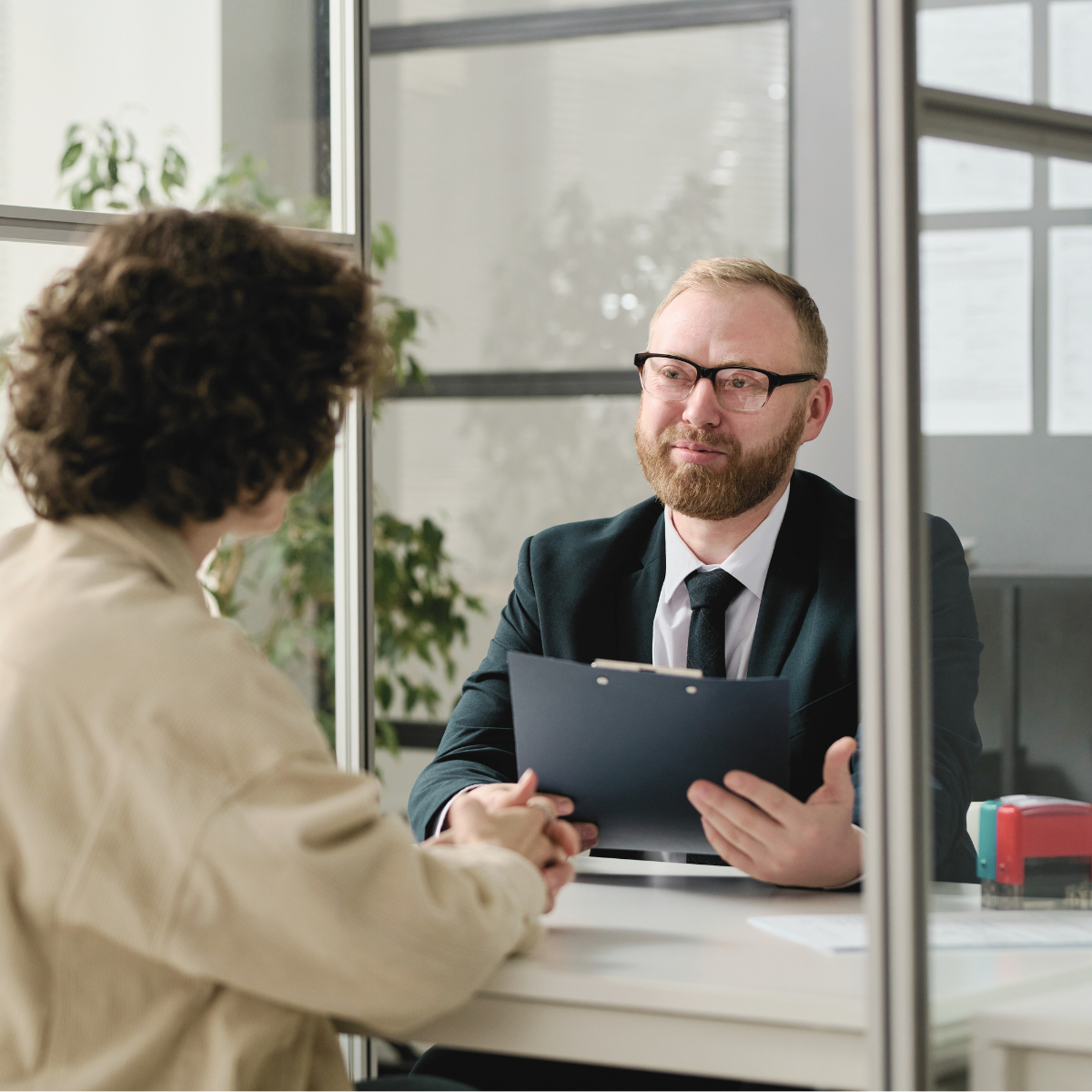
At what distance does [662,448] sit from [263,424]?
3.02 ft

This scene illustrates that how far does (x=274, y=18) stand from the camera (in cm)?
256

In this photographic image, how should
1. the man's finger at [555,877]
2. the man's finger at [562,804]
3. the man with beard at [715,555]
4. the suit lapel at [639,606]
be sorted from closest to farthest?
the man's finger at [555,877]
the man's finger at [562,804]
the man with beard at [715,555]
the suit lapel at [639,606]

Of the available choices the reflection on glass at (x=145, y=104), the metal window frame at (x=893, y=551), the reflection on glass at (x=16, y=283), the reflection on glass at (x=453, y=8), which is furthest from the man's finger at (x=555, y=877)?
the reflection on glass at (x=453, y=8)

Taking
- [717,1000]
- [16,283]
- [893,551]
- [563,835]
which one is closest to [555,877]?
[563,835]

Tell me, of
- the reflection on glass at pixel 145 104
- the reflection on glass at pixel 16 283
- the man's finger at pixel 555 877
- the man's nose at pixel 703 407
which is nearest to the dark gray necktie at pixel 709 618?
the man's nose at pixel 703 407

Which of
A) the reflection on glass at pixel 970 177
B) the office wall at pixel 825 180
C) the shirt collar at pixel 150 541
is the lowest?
the shirt collar at pixel 150 541

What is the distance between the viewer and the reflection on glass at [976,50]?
3.37 ft

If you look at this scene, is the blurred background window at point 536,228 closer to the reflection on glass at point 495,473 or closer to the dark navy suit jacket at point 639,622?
the reflection on glass at point 495,473

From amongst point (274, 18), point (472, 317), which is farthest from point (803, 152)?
point (274, 18)

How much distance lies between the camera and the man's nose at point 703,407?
1896 millimetres

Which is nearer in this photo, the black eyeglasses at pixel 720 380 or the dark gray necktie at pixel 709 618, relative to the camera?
the dark gray necktie at pixel 709 618

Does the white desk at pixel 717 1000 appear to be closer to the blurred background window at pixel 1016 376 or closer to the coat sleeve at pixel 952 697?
the coat sleeve at pixel 952 697

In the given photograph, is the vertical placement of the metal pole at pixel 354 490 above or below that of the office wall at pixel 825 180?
below

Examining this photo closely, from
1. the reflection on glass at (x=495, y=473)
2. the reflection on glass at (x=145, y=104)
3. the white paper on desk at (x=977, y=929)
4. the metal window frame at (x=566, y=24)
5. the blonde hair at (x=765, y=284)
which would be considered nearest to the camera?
the white paper on desk at (x=977, y=929)
